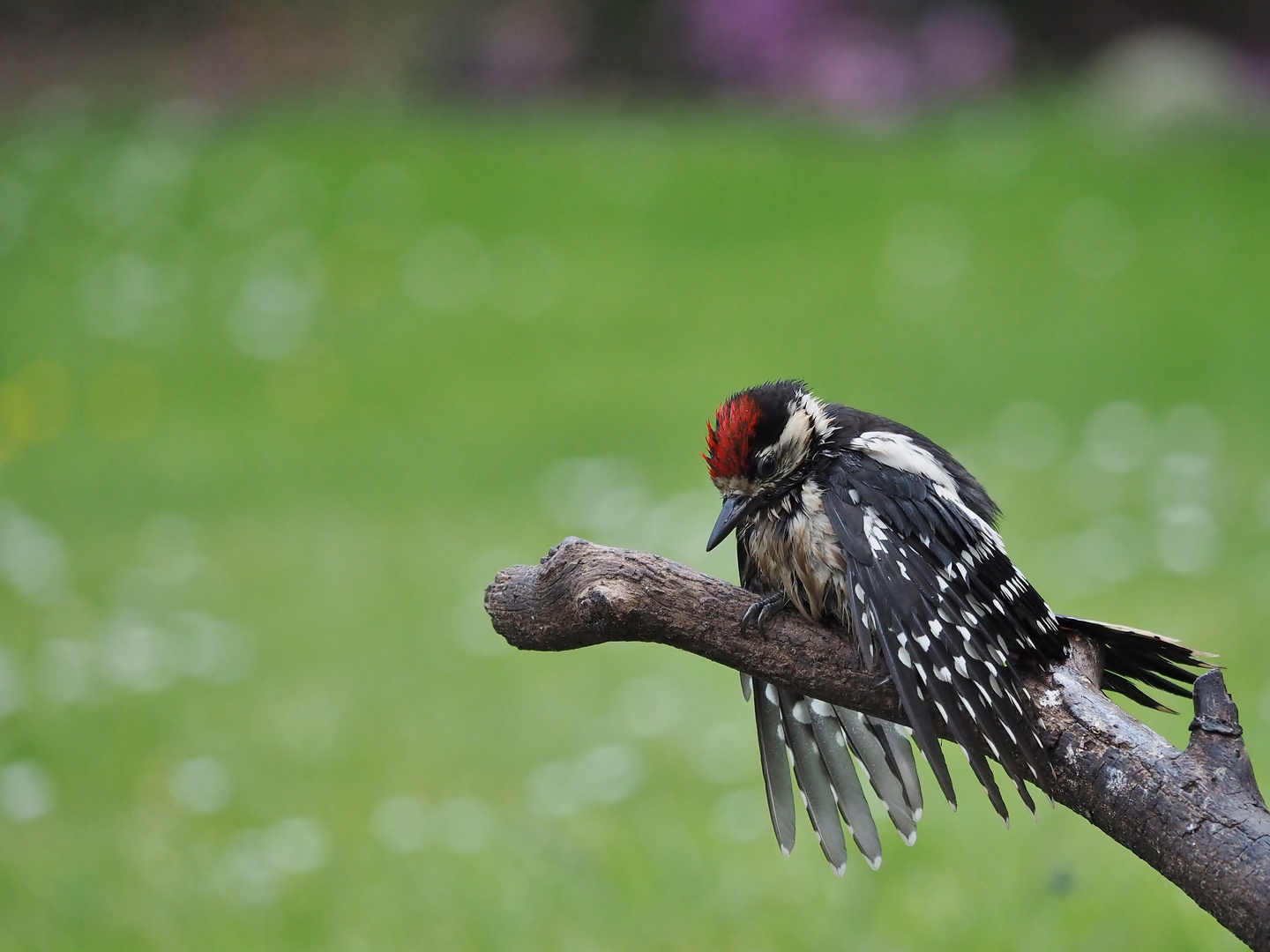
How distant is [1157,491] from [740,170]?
447cm

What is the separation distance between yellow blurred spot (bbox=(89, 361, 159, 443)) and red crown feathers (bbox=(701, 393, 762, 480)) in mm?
5923

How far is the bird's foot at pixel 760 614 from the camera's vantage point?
1933 mm

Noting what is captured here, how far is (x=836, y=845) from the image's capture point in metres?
2.28

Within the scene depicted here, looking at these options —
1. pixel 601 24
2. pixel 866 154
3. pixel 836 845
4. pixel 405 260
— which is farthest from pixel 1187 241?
pixel 836 845

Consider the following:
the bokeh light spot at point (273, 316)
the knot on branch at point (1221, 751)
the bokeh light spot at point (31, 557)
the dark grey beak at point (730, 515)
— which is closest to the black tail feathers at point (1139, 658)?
the knot on branch at point (1221, 751)

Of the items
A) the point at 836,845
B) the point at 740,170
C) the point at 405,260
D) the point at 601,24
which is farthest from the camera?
the point at 601,24

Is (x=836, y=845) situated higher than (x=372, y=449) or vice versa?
(x=372, y=449)

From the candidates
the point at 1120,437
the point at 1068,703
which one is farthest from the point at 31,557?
the point at 1068,703

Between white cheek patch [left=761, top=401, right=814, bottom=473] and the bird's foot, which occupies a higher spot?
white cheek patch [left=761, top=401, right=814, bottom=473]

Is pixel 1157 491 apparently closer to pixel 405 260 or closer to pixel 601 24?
pixel 405 260

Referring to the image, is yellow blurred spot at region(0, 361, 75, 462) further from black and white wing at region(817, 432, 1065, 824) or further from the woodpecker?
black and white wing at region(817, 432, 1065, 824)

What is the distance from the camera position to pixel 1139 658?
2.09 m

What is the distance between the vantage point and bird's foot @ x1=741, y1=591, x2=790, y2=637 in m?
1.93

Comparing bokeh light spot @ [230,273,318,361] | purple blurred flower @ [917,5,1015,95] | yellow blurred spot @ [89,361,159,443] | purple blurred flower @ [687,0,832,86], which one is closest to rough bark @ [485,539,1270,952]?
yellow blurred spot @ [89,361,159,443]
